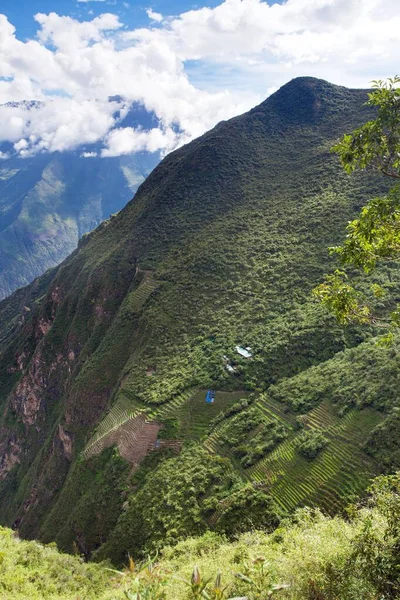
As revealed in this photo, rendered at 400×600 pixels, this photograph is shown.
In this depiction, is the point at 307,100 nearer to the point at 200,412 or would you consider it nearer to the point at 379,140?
the point at 200,412

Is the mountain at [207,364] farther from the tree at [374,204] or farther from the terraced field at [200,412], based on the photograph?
the tree at [374,204]

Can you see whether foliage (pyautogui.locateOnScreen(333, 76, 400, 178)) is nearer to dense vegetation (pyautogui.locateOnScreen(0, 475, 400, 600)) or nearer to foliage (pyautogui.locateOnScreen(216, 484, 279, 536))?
dense vegetation (pyautogui.locateOnScreen(0, 475, 400, 600))

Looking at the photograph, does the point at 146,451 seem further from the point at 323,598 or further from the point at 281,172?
the point at 281,172

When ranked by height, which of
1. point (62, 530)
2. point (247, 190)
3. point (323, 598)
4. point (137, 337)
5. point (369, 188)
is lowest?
point (62, 530)

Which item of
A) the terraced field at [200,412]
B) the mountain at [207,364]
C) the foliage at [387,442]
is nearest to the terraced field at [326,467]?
the mountain at [207,364]

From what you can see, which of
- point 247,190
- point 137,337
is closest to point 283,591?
point 137,337

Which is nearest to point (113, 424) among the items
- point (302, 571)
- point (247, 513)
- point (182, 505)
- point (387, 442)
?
point (182, 505)

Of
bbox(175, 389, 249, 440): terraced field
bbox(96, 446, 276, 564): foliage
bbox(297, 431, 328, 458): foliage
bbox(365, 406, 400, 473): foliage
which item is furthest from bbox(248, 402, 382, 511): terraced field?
bbox(175, 389, 249, 440): terraced field
